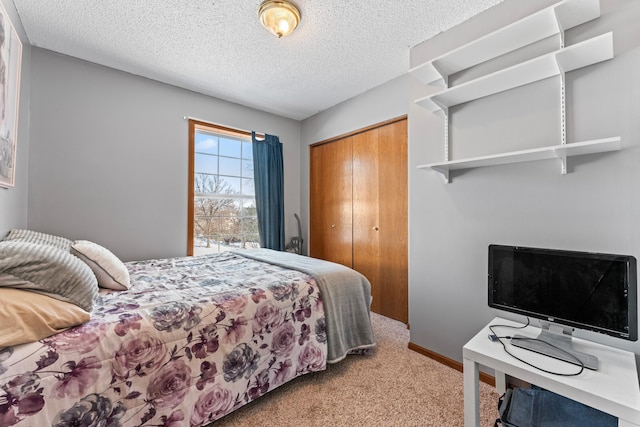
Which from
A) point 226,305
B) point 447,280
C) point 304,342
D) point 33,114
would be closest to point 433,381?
point 447,280

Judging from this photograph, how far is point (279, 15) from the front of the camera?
5.78 ft

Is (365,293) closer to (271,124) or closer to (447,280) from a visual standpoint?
(447,280)

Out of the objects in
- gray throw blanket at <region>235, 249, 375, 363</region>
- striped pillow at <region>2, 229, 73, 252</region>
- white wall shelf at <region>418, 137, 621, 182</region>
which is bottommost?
gray throw blanket at <region>235, 249, 375, 363</region>

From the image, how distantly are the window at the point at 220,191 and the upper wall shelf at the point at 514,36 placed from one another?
2373 millimetres

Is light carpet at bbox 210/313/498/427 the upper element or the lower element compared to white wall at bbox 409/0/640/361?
lower

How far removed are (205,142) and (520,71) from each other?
9.97 ft

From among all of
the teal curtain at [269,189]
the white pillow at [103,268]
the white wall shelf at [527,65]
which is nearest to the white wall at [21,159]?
the white pillow at [103,268]

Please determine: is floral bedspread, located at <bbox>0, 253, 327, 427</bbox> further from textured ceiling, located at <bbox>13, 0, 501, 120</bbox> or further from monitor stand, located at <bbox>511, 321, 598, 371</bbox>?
textured ceiling, located at <bbox>13, 0, 501, 120</bbox>

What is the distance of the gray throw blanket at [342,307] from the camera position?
1.90 metres

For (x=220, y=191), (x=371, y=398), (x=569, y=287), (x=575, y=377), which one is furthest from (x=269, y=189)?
(x=575, y=377)

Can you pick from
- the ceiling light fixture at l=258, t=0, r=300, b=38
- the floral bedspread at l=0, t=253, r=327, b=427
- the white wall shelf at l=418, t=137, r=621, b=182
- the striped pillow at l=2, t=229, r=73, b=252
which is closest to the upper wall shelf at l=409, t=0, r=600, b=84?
the white wall shelf at l=418, t=137, r=621, b=182

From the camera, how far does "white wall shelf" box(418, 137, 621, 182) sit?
1.26 meters

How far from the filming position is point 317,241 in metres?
3.84

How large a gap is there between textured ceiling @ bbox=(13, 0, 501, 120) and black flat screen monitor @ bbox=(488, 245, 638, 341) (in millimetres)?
1655
